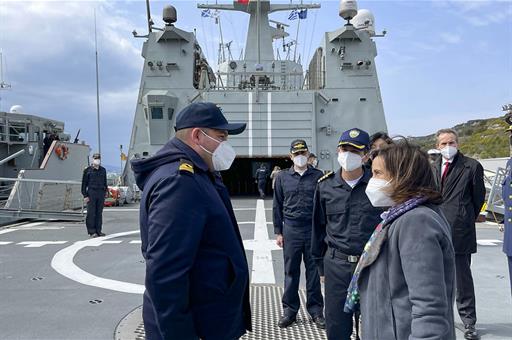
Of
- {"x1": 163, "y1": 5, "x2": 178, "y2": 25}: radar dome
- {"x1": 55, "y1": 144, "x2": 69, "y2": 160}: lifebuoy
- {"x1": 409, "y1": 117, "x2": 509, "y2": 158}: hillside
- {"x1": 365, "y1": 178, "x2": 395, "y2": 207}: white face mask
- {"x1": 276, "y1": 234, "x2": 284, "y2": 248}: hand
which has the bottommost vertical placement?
{"x1": 276, "y1": 234, "x2": 284, "y2": 248}: hand

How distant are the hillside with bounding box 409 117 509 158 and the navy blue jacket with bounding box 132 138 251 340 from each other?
1581 cm

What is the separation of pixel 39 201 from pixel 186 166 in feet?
37.2

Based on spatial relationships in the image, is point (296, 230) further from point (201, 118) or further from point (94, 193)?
point (94, 193)

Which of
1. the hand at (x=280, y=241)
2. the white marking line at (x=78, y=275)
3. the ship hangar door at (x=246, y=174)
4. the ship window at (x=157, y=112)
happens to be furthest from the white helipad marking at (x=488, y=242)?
the ship hangar door at (x=246, y=174)

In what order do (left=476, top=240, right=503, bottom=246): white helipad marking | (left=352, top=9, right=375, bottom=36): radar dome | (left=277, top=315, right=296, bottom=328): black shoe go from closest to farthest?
1. (left=277, top=315, right=296, bottom=328): black shoe
2. (left=476, top=240, right=503, bottom=246): white helipad marking
3. (left=352, top=9, right=375, bottom=36): radar dome

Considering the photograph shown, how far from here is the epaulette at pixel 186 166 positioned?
1841 millimetres

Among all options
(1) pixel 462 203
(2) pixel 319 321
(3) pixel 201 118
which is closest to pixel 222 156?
(3) pixel 201 118

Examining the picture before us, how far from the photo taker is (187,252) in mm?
1753

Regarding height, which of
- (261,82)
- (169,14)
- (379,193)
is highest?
(169,14)

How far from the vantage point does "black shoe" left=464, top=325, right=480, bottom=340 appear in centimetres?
366

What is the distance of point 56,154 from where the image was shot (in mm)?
14805

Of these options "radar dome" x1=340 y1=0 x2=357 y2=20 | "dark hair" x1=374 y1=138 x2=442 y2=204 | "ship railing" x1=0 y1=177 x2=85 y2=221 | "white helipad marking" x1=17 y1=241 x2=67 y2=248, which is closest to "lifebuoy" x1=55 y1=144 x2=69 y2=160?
"ship railing" x1=0 y1=177 x2=85 y2=221

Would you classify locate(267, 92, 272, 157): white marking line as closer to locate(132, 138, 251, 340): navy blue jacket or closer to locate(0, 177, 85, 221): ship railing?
locate(0, 177, 85, 221): ship railing

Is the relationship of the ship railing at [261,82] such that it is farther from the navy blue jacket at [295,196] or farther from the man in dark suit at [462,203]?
the man in dark suit at [462,203]
